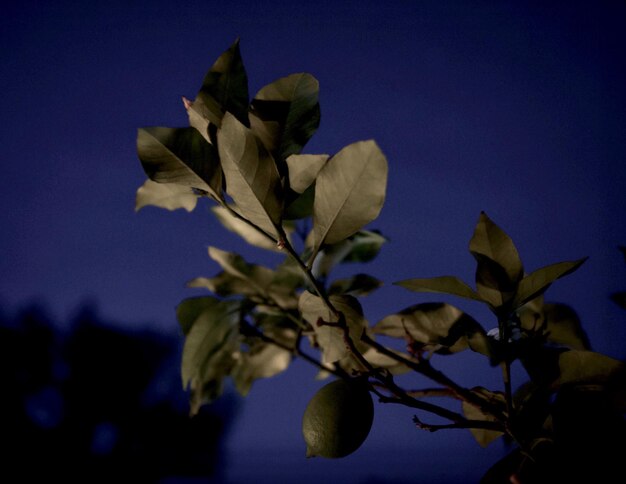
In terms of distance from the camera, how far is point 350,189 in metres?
0.34

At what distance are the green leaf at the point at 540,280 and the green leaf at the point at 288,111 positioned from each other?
0.88 ft

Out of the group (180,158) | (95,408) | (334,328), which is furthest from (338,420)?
(95,408)

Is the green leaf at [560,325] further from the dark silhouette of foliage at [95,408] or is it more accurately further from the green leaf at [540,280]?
the dark silhouette of foliage at [95,408]

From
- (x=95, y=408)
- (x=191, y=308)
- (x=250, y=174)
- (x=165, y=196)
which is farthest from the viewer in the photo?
(x=95, y=408)

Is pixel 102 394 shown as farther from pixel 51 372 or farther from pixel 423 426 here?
pixel 423 426

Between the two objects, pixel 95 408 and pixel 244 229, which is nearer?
pixel 244 229

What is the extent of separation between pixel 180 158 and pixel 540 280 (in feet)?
1.22

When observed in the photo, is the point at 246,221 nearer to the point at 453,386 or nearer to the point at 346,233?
the point at 346,233

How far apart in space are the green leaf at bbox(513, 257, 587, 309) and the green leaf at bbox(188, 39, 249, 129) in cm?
33

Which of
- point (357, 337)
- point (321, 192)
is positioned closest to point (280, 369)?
point (357, 337)

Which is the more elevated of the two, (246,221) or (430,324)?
(246,221)

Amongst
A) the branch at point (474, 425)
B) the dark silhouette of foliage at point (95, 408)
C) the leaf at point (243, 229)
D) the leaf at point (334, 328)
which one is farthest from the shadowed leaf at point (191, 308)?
the dark silhouette of foliage at point (95, 408)

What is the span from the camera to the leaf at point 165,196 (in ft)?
1.52

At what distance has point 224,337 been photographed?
58 cm
